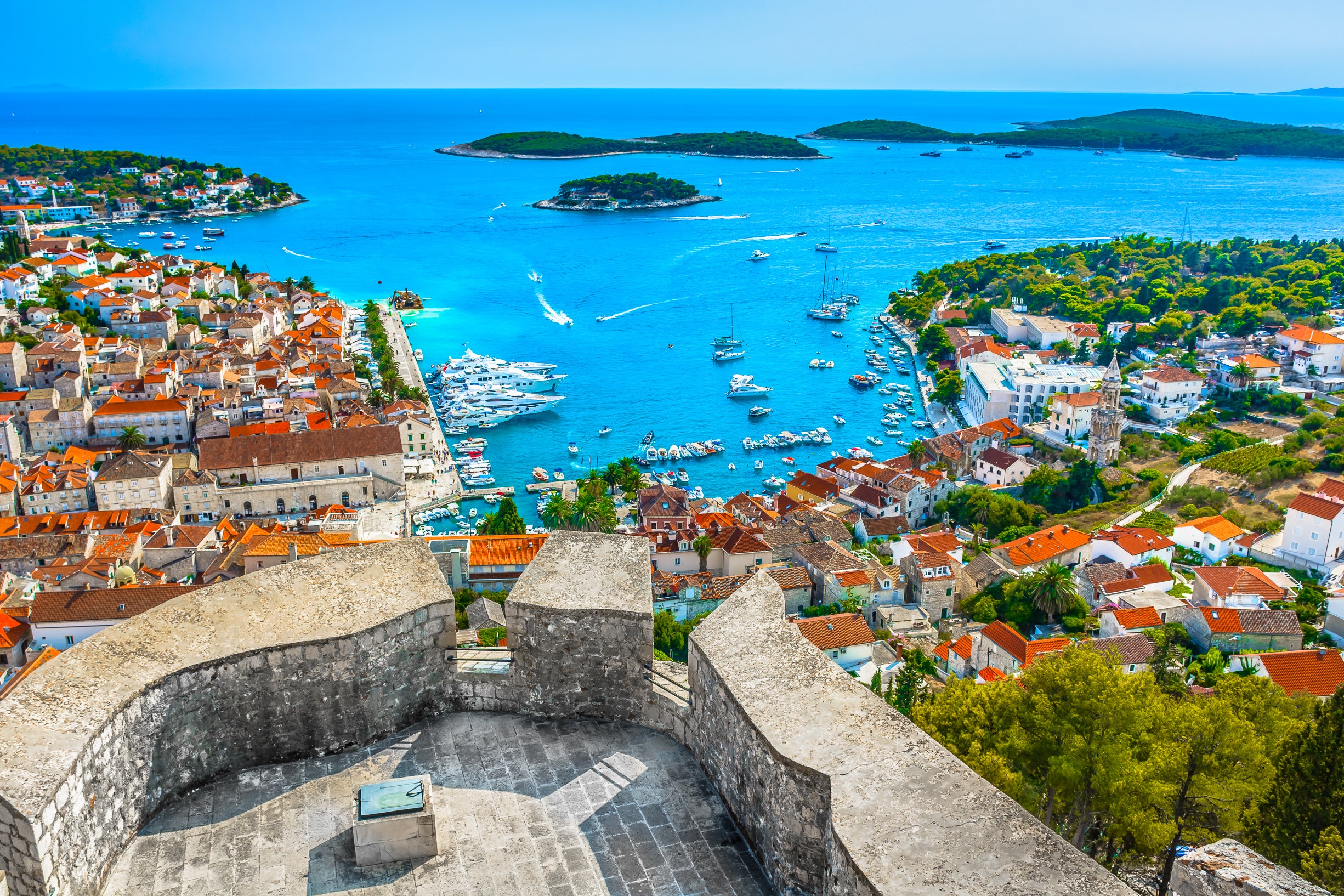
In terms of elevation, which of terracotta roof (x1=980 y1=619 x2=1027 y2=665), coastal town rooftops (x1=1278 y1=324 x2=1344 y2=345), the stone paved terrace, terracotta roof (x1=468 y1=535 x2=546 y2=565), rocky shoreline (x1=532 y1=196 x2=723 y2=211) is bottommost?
terracotta roof (x1=468 y1=535 x2=546 y2=565)

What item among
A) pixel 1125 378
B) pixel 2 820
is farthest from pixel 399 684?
pixel 1125 378

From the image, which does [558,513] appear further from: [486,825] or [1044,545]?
[486,825]

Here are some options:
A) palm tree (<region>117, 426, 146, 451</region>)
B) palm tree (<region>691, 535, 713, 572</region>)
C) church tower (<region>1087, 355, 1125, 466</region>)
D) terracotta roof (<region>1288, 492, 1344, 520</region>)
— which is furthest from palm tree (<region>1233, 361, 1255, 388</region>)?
palm tree (<region>117, 426, 146, 451</region>)

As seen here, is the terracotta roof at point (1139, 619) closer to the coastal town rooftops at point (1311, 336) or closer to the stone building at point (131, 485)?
the stone building at point (131, 485)

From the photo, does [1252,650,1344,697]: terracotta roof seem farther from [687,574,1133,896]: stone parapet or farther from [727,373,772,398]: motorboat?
[727,373,772,398]: motorboat

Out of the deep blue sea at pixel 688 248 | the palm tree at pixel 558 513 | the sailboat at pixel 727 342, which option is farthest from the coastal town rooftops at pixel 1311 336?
the palm tree at pixel 558 513

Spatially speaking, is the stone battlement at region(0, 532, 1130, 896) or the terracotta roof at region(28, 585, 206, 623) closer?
the stone battlement at region(0, 532, 1130, 896)

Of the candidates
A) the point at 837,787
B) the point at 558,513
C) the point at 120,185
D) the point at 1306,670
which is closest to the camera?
the point at 837,787

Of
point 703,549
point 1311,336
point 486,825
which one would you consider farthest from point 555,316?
point 486,825
